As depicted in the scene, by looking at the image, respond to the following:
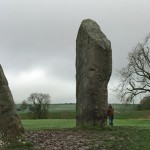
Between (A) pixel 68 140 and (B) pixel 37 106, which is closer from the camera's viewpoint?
(A) pixel 68 140

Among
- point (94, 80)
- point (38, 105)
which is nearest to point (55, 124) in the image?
point (94, 80)

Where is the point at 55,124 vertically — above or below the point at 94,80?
below

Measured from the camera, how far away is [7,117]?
19.1 meters

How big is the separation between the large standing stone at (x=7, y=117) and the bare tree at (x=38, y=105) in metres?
50.5

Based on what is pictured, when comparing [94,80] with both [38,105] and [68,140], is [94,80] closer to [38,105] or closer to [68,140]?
[68,140]

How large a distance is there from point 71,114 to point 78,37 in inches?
1885

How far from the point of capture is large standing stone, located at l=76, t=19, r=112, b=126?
80.3 feet

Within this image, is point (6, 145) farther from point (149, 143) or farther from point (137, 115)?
point (137, 115)

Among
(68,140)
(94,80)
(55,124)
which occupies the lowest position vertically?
(68,140)

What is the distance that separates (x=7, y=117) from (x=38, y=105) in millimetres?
53194

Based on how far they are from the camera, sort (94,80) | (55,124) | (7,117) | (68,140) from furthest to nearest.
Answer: (55,124), (94,80), (68,140), (7,117)

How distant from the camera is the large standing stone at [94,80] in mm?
24469

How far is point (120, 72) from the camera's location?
62.1 metres

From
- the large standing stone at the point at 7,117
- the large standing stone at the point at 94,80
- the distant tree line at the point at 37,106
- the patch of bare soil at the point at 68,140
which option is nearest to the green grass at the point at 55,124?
the large standing stone at the point at 94,80
